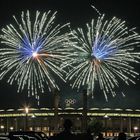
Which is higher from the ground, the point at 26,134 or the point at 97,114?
the point at 97,114

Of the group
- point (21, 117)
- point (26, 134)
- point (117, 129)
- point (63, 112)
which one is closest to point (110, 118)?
point (117, 129)

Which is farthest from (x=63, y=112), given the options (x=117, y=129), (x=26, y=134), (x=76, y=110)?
(x=26, y=134)

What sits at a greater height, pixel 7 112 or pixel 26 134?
pixel 7 112

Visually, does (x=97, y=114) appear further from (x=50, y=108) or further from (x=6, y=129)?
(x=6, y=129)

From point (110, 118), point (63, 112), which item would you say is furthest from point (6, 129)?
point (110, 118)

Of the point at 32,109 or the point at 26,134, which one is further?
the point at 32,109

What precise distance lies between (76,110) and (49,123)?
25.8 ft

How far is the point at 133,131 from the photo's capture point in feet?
517

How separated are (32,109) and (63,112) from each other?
833 centimetres

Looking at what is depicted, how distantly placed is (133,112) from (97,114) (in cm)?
934

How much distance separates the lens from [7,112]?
517 feet

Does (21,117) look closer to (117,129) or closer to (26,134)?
(117,129)

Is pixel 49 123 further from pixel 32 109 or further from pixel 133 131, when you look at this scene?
pixel 133 131

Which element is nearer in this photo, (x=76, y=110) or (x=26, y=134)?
(x=26, y=134)
